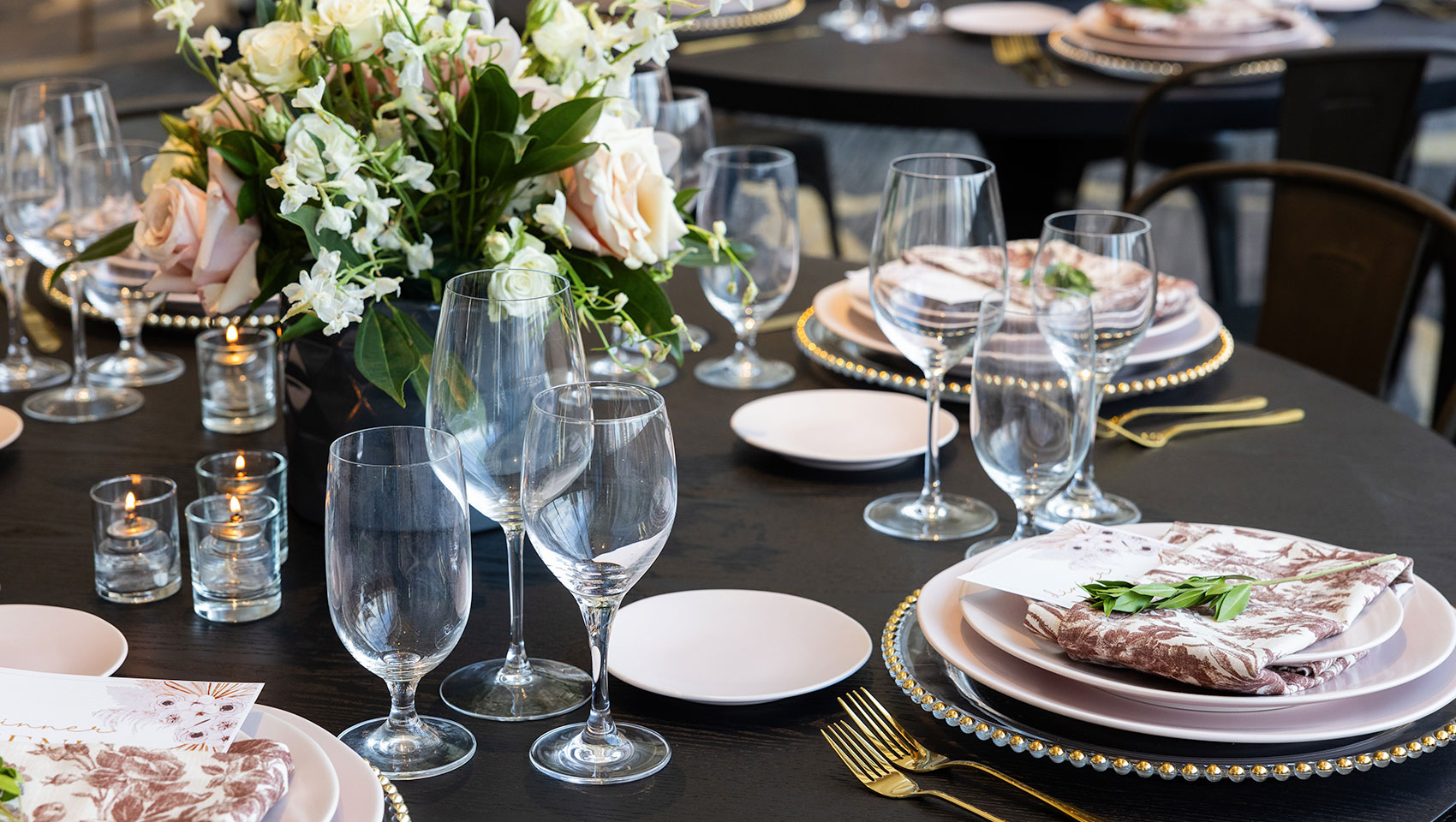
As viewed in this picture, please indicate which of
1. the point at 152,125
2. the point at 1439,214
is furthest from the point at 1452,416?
the point at 152,125

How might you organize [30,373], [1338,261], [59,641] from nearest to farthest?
[59,641] < [30,373] < [1338,261]

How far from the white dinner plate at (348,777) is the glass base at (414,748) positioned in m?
0.02

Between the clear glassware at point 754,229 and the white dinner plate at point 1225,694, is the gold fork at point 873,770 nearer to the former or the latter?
the white dinner plate at point 1225,694

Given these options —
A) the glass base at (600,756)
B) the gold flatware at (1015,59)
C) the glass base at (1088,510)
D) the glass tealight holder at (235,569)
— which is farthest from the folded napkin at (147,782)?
the gold flatware at (1015,59)

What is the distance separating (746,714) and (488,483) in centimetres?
20

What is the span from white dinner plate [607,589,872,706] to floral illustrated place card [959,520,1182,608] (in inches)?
3.7

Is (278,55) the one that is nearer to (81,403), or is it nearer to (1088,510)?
(81,403)

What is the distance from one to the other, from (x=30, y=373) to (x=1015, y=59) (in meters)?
1.82

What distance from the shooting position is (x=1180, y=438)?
49.4 inches

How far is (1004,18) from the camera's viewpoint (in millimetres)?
2875

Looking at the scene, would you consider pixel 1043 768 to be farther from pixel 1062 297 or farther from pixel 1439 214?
pixel 1439 214

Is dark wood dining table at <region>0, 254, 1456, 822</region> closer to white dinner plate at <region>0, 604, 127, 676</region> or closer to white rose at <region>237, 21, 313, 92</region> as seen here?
white dinner plate at <region>0, 604, 127, 676</region>

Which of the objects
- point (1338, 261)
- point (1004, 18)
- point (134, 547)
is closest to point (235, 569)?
point (134, 547)

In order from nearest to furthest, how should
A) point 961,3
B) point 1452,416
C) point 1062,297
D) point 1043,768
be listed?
point 1043,768
point 1062,297
point 1452,416
point 961,3
